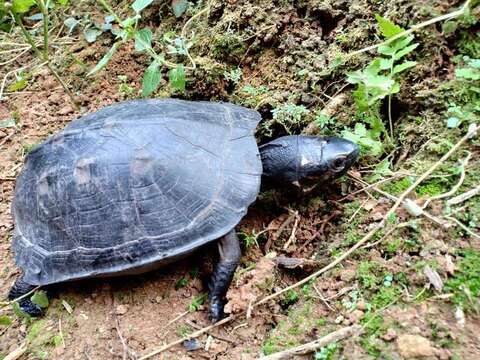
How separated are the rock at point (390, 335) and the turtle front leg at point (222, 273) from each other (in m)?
0.93

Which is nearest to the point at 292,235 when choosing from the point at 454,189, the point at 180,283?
the point at 180,283

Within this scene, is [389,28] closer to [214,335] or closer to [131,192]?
[131,192]

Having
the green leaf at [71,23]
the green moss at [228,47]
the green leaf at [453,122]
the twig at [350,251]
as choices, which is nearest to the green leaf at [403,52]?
the green leaf at [453,122]

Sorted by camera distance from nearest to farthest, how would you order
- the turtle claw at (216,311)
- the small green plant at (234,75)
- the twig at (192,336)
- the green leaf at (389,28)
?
the twig at (192,336)
the turtle claw at (216,311)
the green leaf at (389,28)
the small green plant at (234,75)

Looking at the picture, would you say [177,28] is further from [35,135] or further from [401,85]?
[401,85]

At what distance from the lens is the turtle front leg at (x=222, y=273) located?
8.44 ft

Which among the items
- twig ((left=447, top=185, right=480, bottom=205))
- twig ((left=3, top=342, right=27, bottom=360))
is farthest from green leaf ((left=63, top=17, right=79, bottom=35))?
twig ((left=447, top=185, right=480, bottom=205))

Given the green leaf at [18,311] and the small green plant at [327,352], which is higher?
the small green plant at [327,352]

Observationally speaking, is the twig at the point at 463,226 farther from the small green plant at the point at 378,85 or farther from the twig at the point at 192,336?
the twig at the point at 192,336

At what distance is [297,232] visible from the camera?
2.82 metres

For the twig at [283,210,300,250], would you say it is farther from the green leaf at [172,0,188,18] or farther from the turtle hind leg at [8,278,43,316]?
the green leaf at [172,0,188,18]

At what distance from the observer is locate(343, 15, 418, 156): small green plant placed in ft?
8.69

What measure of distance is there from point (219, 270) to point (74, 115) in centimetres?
208

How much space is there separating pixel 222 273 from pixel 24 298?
1.31 meters
